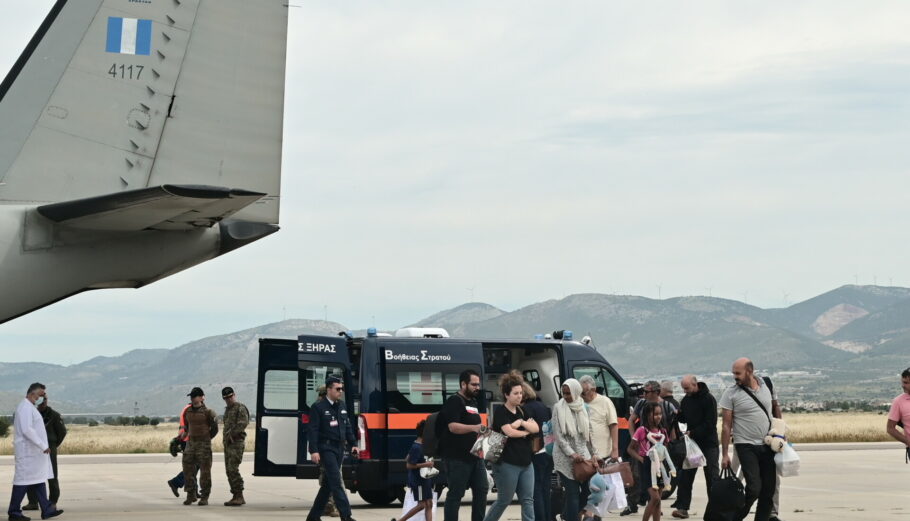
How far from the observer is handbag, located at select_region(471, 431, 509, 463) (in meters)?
12.3

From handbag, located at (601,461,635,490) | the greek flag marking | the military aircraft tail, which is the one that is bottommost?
handbag, located at (601,461,635,490)

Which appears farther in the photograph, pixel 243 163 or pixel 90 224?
pixel 243 163

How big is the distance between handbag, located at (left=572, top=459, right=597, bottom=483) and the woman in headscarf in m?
0.04

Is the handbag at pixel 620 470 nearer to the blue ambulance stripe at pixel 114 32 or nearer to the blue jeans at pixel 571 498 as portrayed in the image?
the blue jeans at pixel 571 498

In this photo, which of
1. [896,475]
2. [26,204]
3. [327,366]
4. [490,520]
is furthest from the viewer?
[896,475]

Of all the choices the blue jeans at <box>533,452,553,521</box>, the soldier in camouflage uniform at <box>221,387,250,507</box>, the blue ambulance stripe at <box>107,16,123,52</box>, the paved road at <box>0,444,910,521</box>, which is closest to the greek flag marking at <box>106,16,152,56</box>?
the blue ambulance stripe at <box>107,16,123,52</box>

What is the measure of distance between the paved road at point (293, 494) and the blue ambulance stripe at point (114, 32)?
5.91 m

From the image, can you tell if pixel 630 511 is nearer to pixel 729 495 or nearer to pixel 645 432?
pixel 645 432

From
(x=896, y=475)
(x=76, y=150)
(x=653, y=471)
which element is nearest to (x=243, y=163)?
(x=76, y=150)

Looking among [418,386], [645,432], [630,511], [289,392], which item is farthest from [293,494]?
[645,432]

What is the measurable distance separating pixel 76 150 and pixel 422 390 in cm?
640

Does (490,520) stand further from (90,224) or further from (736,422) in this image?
(90,224)

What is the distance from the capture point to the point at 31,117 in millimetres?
13578

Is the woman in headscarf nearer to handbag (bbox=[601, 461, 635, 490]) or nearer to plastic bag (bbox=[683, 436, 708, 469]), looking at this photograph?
handbag (bbox=[601, 461, 635, 490])
